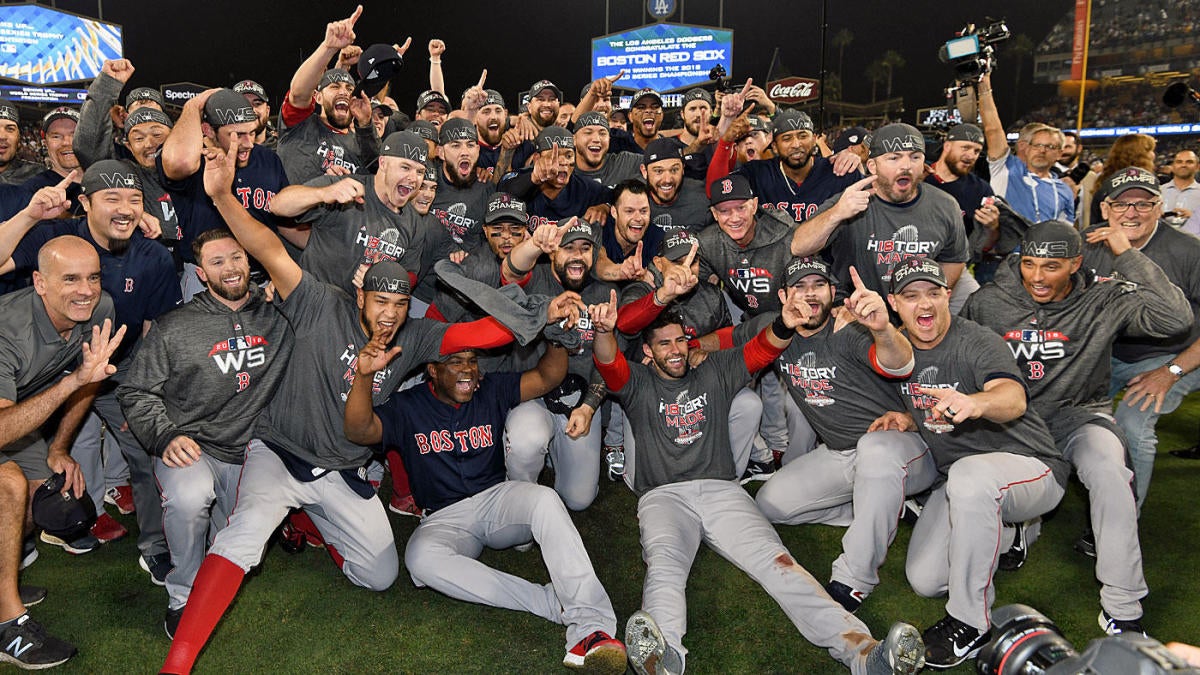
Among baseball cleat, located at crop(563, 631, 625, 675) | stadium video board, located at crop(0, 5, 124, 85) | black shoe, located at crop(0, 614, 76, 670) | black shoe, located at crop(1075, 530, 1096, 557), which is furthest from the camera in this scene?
stadium video board, located at crop(0, 5, 124, 85)

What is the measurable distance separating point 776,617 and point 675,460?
40.7 inches

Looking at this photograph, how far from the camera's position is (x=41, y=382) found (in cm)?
428

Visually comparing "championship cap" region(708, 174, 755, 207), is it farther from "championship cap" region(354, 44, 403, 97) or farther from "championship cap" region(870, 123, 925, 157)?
"championship cap" region(354, 44, 403, 97)

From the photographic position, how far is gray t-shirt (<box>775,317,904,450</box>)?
4801 mm

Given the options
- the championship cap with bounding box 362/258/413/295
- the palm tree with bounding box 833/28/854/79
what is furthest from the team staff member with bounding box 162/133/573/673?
the palm tree with bounding box 833/28/854/79

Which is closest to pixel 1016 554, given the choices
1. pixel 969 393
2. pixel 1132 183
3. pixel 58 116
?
pixel 969 393

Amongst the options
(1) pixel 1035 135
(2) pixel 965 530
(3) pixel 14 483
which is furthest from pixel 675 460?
(1) pixel 1035 135

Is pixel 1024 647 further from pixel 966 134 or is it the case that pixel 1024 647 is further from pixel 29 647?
pixel 966 134

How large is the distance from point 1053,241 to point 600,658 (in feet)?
10.7

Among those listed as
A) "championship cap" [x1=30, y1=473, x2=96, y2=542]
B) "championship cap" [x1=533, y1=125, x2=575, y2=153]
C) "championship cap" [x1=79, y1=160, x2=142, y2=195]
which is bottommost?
"championship cap" [x1=30, y1=473, x2=96, y2=542]

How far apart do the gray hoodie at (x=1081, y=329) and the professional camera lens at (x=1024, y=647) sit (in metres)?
2.99

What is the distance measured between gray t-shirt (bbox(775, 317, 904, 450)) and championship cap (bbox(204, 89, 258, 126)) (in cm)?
368

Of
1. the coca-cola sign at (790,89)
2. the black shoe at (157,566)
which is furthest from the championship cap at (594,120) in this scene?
the coca-cola sign at (790,89)

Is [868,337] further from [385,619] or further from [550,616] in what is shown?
[385,619]
